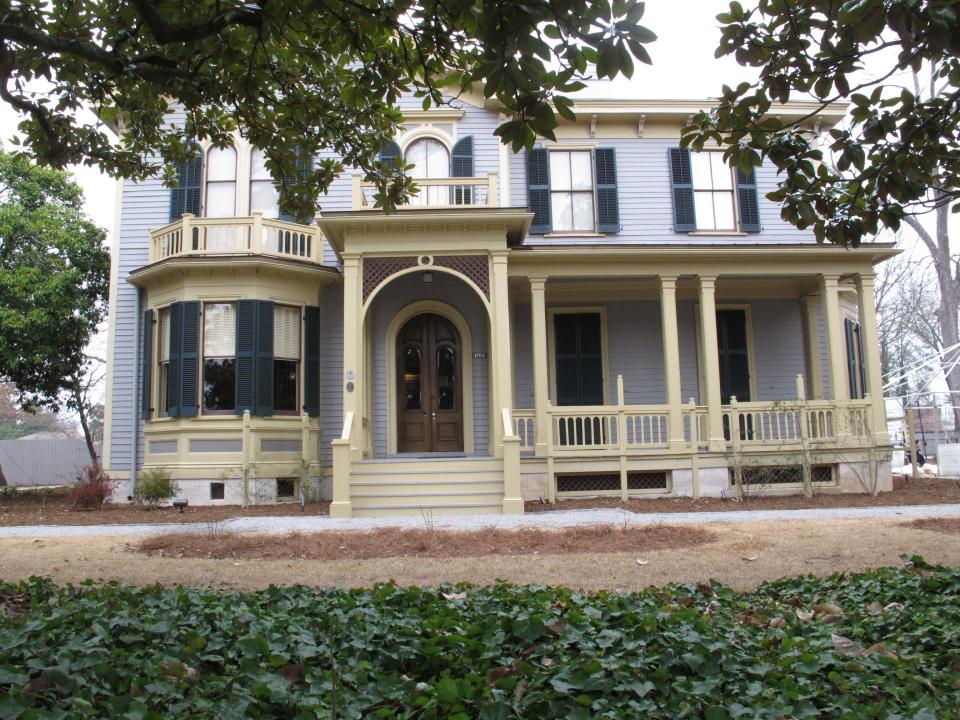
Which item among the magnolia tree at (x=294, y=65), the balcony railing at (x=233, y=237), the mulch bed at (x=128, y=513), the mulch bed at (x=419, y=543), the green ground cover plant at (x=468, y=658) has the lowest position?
the mulch bed at (x=419, y=543)

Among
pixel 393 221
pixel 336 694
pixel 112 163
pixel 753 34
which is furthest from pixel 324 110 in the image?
pixel 393 221

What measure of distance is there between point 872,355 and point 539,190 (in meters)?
7.15

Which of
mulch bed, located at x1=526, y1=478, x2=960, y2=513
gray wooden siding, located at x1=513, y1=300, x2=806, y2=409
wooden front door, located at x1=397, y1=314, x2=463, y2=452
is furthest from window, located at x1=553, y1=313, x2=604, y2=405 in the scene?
mulch bed, located at x1=526, y1=478, x2=960, y2=513

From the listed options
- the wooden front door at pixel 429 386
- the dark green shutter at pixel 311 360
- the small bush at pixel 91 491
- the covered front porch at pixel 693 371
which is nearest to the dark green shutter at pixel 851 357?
the covered front porch at pixel 693 371

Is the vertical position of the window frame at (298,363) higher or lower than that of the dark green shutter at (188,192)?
lower

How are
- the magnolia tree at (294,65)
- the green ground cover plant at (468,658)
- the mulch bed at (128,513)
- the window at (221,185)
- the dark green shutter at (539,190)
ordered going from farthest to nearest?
1. the dark green shutter at (539,190)
2. the window at (221,185)
3. the mulch bed at (128,513)
4. the magnolia tree at (294,65)
5. the green ground cover plant at (468,658)

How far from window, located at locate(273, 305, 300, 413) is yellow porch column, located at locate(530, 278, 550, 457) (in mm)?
4603

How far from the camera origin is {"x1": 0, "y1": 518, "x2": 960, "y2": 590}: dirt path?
239 inches

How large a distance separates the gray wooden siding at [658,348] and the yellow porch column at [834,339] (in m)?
1.61

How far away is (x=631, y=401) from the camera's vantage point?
16.1 metres

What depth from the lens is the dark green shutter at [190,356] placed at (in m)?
14.2

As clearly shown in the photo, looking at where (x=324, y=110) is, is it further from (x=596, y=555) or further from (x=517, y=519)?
(x=517, y=519)

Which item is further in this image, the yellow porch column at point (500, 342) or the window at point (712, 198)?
the window at point (712, 198)

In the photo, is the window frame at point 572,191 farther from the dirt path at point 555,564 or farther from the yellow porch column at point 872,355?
the dirt path at point 555,564
